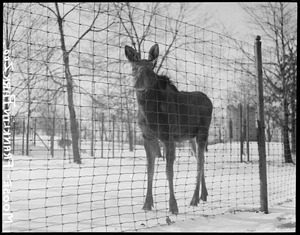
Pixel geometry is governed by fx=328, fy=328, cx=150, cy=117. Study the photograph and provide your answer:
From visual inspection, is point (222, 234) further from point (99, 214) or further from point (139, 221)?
point (99, 214)

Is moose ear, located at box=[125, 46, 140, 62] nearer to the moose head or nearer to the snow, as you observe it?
the moose head

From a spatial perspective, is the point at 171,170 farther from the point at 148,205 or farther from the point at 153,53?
the point at 153,53

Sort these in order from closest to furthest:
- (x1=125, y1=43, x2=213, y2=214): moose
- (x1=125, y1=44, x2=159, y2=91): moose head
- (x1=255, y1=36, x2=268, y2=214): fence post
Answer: (x1=125, y1=44, x2=159, y2=91): moose head
(x1=125, y1=43, x2=213, y2=214): moose
(x1=255, y1=36, x2=268, y2=214): fence post

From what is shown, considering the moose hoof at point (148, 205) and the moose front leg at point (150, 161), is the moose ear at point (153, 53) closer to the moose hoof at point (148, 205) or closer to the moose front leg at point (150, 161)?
the moose front leg at point (150, 161)

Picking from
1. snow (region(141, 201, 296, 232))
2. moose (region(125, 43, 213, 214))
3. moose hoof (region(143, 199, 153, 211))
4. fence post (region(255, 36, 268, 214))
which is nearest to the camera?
snow (region(141, 201, 296, 232))

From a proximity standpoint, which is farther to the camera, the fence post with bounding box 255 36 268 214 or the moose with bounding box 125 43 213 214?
the fence post with bounding box 255 36 268 214

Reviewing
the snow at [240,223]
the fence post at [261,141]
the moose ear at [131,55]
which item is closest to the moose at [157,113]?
the moose ear at [131,55]

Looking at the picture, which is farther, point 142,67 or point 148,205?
point 148,205

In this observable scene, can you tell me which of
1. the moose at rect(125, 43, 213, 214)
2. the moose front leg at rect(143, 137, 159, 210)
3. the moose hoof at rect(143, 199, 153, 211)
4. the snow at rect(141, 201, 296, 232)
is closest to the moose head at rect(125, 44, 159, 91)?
the moose at rect(125, 43, 213, 214)

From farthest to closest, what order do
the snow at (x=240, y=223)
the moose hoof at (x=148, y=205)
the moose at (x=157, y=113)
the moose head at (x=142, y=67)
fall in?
the moose hoof at (x=148, y=205)
the moose at (x=157, y=113)
the moose head at (x=142, y=67)
the snow at (x=240, y=223)

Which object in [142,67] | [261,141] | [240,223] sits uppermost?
[142,67]

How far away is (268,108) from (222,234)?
47.6ft

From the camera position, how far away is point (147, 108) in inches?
198

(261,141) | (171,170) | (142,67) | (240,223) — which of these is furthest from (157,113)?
(240,223)
